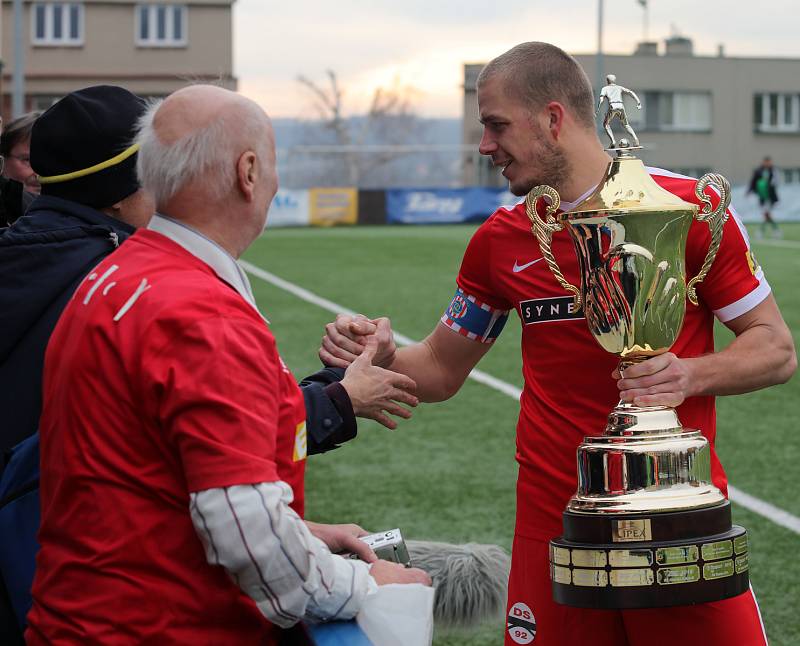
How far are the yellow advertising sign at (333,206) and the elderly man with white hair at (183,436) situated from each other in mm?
36285

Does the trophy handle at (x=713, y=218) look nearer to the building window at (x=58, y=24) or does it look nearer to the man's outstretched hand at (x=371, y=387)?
the man's outstretched hand at (x=371, y=387)

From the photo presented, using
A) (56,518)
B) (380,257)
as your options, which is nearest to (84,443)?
(56,518)

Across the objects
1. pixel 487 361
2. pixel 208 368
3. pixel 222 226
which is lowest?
pixel 487 361

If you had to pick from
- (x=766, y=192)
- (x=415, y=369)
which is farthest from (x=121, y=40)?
(x=415, y=369)

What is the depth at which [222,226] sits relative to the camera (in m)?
2.25

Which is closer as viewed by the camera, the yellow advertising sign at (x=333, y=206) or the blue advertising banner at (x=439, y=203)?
the yellow advertising sign at (x=333, y=206)

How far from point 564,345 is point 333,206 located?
35.8m

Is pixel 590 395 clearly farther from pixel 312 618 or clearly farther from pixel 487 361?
pixel 487 361

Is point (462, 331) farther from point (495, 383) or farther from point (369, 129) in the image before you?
point (369, 129)

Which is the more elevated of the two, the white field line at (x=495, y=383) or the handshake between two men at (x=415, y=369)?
the handshake between two men at (x=415, y=369)

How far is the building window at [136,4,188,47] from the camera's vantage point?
49.1 metres

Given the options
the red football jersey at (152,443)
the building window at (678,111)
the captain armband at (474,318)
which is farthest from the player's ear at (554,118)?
the building window at (678,111)

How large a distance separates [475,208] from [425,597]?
123 ft

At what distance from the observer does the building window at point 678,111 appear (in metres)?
59.3
